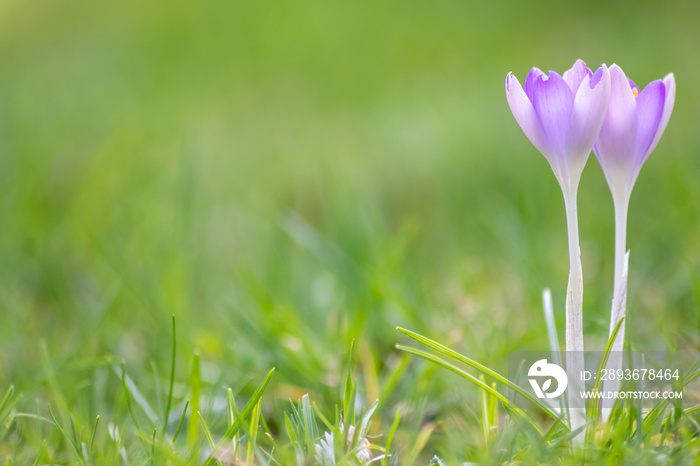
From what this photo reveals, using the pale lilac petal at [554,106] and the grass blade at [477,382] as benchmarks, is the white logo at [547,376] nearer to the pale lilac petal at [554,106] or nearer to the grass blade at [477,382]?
the grass blade at [477,382]

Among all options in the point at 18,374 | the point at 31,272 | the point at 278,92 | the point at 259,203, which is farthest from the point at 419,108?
the point at 18,374

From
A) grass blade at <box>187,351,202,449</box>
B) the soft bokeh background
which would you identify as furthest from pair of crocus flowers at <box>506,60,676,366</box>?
grass blade at <box>187,351,202,449</box>

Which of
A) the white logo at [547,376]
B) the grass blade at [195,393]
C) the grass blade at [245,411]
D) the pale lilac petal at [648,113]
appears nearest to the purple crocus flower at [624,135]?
the pale lilac petal at [648,113]

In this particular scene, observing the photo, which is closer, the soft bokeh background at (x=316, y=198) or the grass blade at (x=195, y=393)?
the grass blade at (x=195, y=393)

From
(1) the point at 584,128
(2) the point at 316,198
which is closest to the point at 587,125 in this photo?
(1) the point at 584,128

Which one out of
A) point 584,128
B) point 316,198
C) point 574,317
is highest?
point 584,128

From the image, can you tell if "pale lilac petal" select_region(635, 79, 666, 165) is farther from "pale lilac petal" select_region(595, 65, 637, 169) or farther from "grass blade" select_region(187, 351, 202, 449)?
"grass blade" select_region(187, 351, 202, 449)

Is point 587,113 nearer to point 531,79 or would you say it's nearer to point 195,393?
point 531,79
